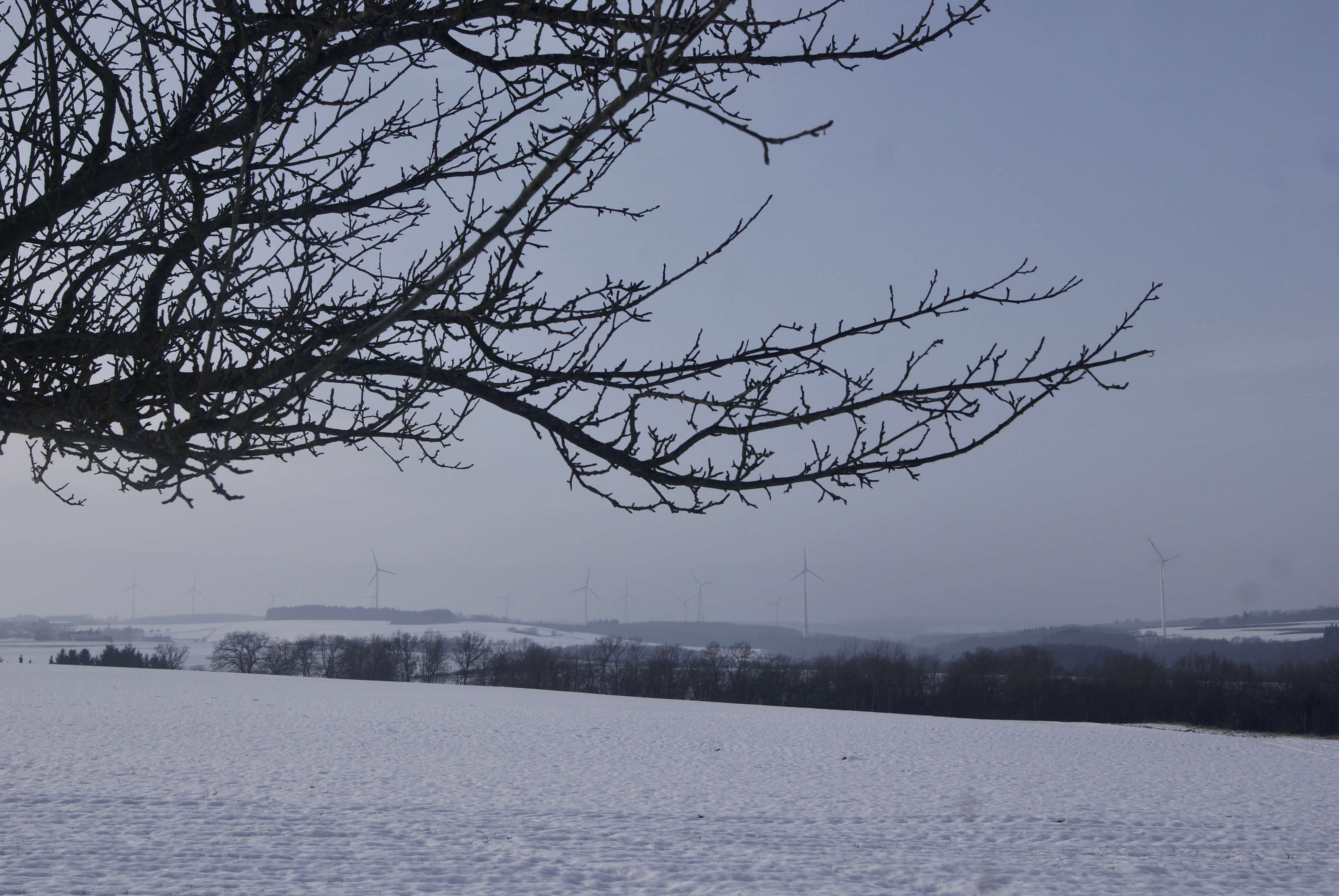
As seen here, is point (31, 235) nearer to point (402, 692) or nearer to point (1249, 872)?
point (1249, 872)

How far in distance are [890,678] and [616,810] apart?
163 feet

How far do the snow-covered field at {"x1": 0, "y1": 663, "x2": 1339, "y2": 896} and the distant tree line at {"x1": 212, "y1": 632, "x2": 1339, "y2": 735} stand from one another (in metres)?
27.6

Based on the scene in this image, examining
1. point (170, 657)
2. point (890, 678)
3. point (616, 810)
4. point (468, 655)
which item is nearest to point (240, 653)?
point (170, 657)

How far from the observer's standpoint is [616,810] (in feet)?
44.8

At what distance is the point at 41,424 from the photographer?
2709 mm

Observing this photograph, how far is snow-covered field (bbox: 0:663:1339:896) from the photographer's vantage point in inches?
382

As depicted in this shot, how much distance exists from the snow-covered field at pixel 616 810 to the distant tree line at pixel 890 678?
27.6 meters

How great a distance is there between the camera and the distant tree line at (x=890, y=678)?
170 ft

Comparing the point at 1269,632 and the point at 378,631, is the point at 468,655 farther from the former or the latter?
the point at 1269,632

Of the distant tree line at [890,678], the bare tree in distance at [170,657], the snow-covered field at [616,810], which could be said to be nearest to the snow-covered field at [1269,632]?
the distant tree line at [890,678]

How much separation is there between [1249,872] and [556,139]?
42.8ft

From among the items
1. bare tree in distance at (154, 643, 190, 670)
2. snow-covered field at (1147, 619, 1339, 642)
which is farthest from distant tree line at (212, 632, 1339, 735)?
snow-covered field at (1147, 619, 1339, 642)

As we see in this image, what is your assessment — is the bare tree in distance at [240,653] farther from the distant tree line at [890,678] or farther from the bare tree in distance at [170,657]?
the bare tree in distance at [170,657]

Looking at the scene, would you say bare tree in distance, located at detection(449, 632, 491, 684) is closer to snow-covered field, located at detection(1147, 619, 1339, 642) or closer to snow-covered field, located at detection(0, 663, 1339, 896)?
snow-covered field, located at detection(0, 663, 1339, 896)
